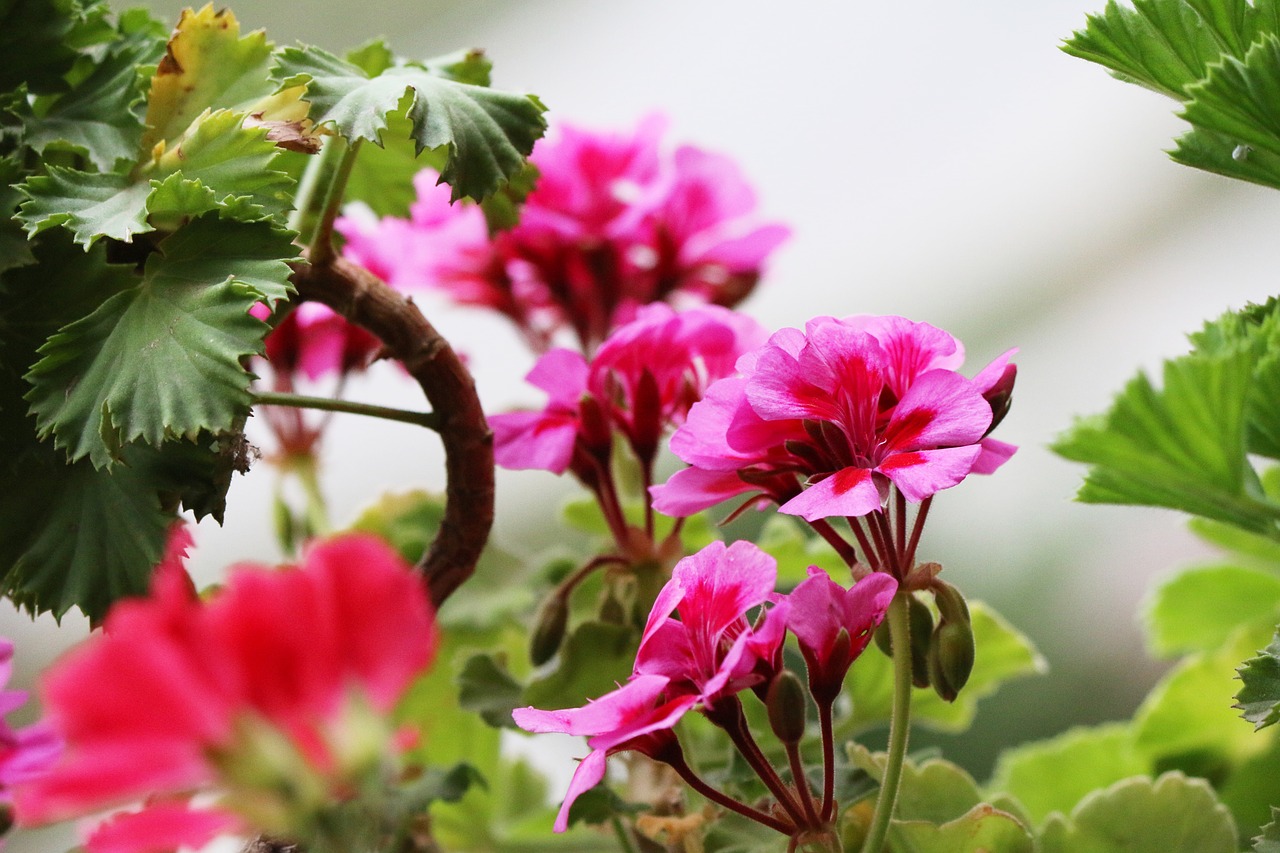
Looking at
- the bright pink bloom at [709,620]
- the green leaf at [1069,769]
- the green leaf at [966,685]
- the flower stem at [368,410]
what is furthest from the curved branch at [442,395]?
the green leaf at [1069,769]

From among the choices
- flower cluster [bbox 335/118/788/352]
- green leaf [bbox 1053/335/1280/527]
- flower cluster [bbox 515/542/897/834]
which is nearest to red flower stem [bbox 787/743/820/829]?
flower cluster [bbox 515/542/897/834]

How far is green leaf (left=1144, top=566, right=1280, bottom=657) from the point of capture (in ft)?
2.20

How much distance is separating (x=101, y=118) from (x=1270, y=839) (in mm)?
450

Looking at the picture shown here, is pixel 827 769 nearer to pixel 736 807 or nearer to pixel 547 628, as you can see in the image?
pixel 736 807

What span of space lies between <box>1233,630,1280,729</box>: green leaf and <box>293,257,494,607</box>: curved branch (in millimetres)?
252

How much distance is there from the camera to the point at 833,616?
35cm

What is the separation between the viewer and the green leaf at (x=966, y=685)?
0.58m

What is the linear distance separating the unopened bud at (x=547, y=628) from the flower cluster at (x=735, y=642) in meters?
0.13

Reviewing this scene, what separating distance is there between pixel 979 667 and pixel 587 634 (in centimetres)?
22

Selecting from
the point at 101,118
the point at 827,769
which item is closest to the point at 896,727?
the point at 827,769

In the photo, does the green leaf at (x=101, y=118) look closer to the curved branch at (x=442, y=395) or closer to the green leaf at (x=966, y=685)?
the curved branch at (x=442, y=395)

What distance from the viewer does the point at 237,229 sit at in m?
0.37

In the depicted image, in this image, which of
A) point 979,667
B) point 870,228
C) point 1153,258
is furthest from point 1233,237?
point 979,667

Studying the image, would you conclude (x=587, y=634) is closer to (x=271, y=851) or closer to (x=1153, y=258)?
(x=271, y=851)
